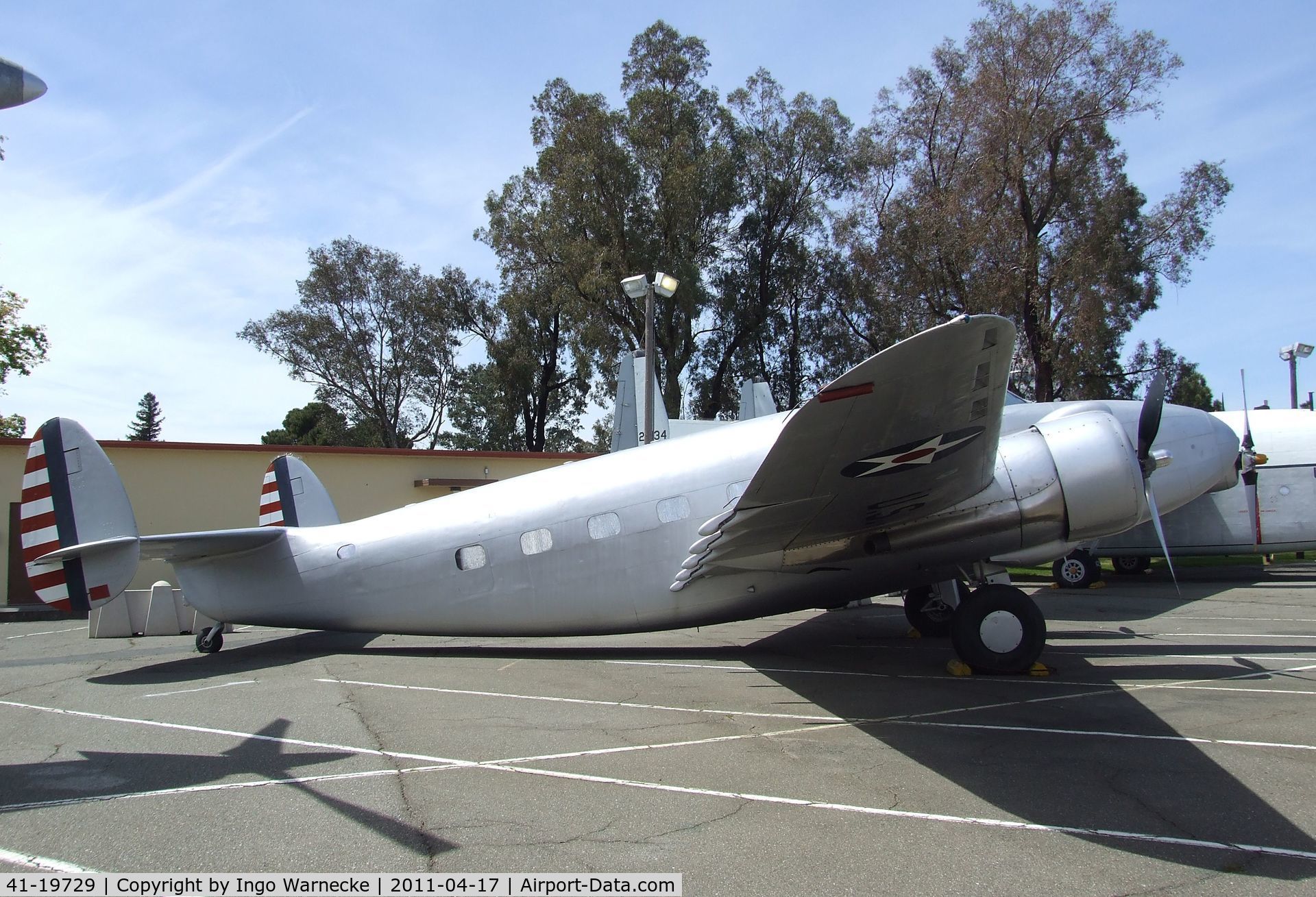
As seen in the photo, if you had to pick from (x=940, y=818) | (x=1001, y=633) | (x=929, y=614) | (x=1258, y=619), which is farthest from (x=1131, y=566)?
(x=940, y=818)

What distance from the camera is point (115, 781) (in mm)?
5137

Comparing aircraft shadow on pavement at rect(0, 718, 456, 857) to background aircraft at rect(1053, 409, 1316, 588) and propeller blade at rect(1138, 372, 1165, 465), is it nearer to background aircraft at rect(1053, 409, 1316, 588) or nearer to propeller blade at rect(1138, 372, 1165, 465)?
propeller blade at rect(1138, 372, 1165, 465)

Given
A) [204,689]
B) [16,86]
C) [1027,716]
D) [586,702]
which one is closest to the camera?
[16,86]

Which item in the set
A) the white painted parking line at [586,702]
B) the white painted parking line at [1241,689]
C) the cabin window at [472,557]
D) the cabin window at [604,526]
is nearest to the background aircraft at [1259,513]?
Result: the white painted parking line at [1241,689]

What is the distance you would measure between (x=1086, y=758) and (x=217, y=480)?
1954 cm

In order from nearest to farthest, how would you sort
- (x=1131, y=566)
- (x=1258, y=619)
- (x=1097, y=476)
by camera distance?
(x=1097, y=476), (x=1258, y=619), (x=1131, y=566)

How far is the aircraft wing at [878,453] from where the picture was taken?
5.06 meters

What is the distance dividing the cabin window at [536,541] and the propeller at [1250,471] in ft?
32.5

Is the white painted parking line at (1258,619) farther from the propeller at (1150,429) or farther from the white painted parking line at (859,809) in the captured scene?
the white painted parking line at (859,809)

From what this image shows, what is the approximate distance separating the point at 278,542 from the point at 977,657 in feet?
27.0

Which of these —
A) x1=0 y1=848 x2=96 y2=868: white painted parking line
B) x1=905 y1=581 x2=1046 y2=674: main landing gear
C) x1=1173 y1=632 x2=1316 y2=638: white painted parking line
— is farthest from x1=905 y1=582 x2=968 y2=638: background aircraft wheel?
x1=0 y1=848 x2=96 y2=868: white painted parking line

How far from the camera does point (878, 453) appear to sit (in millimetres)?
6090

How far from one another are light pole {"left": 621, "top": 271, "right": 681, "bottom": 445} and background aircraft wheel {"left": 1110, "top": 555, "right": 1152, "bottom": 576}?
13.0 m

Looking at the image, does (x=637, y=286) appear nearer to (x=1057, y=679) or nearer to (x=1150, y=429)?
(x=1150, y=429)
